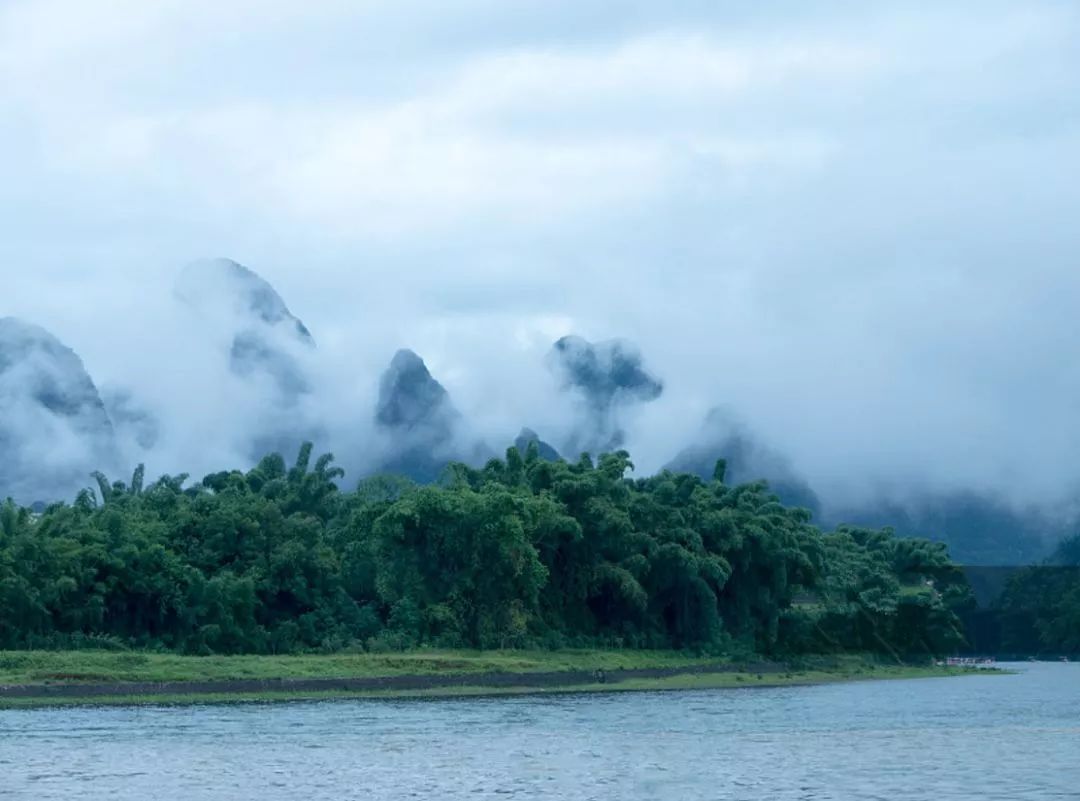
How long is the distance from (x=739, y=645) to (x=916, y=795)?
139ft

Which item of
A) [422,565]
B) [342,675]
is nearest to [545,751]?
[342,675]

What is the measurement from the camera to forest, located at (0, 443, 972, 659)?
50688 millimetres

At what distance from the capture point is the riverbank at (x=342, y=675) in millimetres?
41438

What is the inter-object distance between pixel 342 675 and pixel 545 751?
1828cm

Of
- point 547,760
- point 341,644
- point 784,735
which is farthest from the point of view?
point 341,644

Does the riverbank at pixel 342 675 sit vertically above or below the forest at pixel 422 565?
below

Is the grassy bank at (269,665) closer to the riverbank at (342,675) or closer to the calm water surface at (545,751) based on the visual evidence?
the riverbank at (342,675)

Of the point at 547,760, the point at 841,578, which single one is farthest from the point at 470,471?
the point at 547,760

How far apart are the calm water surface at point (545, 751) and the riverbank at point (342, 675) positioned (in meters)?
2.52

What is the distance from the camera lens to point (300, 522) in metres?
55.8

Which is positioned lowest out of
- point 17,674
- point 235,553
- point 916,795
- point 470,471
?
point 916,795

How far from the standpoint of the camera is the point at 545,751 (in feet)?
96.5

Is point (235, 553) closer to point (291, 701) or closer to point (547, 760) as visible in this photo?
point (291, 701)

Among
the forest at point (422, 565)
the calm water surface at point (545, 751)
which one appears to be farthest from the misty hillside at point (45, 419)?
the calm water surface at point (545, 751)
